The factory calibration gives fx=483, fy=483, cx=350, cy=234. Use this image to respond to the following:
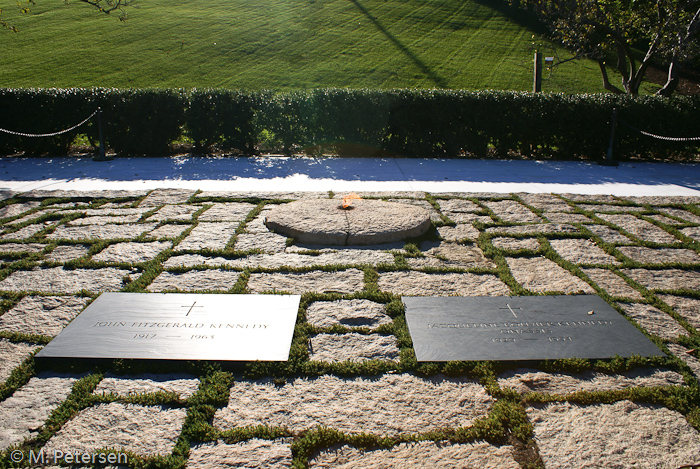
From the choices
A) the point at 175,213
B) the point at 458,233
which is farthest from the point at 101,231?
the point at 458,233

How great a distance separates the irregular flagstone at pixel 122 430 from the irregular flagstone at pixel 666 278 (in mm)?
3631

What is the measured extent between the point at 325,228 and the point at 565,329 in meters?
2.50

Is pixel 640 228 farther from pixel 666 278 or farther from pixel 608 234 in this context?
pixel 666 278

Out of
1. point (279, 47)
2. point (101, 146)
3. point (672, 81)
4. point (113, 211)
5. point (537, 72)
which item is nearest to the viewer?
point (113, 211)

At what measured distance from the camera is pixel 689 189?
7.36 meters

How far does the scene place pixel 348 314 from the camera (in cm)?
338

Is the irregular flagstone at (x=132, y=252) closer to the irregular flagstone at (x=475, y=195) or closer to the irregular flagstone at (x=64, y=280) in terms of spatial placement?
the irregular flagstone at (x=64, y=280)

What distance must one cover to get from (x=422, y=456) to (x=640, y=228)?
447 centimetres

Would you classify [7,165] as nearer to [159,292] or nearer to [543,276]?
[159,292]

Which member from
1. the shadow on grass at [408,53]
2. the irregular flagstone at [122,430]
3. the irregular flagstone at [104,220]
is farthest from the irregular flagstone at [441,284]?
the shadow on grass at [408,53]

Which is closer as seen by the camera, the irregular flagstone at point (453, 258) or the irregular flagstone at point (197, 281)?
the irregular flagstone at point (197, 281)

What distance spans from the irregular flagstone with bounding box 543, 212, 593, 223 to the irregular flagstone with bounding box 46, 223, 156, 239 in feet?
14.9

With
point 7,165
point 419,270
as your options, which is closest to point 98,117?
point 7,165

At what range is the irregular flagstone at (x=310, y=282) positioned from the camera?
12.3ft
